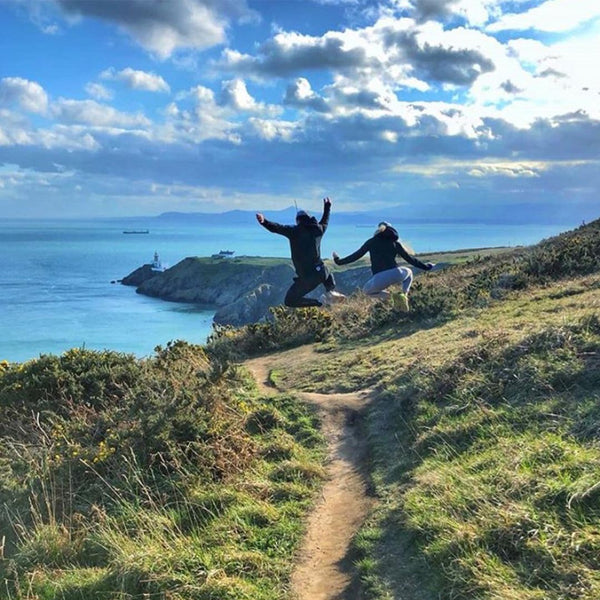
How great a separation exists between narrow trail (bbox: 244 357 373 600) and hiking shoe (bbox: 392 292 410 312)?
193 inches

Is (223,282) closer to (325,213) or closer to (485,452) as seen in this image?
(325,213)

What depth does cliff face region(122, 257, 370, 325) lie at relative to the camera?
85312 mm

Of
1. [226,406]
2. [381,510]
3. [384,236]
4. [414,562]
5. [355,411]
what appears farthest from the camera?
[384,236]

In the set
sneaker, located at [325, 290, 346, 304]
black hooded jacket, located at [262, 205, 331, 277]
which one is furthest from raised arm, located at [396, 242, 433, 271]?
sneaker, located at [325, 290, 346, 304]

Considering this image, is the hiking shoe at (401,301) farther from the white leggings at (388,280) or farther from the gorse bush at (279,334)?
the gorse bush at (279,334)

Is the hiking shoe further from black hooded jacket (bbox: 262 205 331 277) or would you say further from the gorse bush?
black hooded jacket (bbox: 262 205 331 277)

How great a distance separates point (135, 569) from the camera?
14.8 feet

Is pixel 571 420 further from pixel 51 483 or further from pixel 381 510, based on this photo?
pixel 51 483

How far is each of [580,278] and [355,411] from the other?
834 cm

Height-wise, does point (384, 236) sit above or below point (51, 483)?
above

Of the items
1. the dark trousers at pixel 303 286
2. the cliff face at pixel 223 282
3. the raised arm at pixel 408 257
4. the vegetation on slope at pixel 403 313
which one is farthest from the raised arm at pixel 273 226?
the cliff face at pixel 223 282

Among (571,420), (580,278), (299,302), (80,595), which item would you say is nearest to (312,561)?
(80,595)

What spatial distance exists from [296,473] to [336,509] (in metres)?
0.80

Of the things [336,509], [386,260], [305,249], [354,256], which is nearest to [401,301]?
[386,260]
